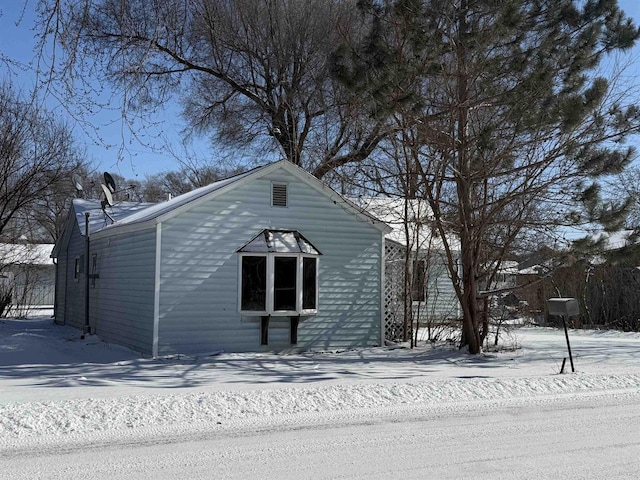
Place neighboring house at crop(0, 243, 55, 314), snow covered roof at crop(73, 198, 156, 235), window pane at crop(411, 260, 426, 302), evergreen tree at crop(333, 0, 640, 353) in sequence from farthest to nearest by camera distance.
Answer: neighboring house at crop(0, 243, 55, 314) < snow covered roof at crop(73, 198, 156, 235) < window pane at crop(411, 260, 426, 302) < evergreen tree at crop(333, 0, 640, 353)

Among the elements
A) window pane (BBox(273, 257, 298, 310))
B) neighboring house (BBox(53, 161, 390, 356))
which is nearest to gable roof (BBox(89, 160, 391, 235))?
neighboring house (BBox(53, 161, 390, 356))

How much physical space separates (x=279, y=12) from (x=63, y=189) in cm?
1227

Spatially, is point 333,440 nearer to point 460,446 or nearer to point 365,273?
point 460,446

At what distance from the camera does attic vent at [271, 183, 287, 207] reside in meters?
14.6

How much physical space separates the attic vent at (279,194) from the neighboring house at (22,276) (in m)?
14.0

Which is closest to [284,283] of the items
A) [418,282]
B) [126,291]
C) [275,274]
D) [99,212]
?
[275,274]

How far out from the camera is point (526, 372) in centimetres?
1179

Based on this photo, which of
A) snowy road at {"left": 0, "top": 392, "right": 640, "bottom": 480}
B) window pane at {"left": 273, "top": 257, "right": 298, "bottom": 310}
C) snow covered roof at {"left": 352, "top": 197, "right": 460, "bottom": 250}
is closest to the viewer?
snowy road at {"left": 0, "top": 392, "right": 640, "bottom": 480}

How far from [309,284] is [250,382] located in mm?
4463

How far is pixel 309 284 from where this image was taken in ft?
47.7

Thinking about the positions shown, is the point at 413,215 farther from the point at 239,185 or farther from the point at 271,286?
the point at 239,185

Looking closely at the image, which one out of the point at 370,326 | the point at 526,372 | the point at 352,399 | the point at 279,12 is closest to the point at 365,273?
the point at 370,326

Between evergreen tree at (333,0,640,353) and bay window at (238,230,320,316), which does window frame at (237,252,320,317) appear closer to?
bay window at (238,230,320,316)

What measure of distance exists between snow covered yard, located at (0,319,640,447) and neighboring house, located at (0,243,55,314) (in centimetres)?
1163
